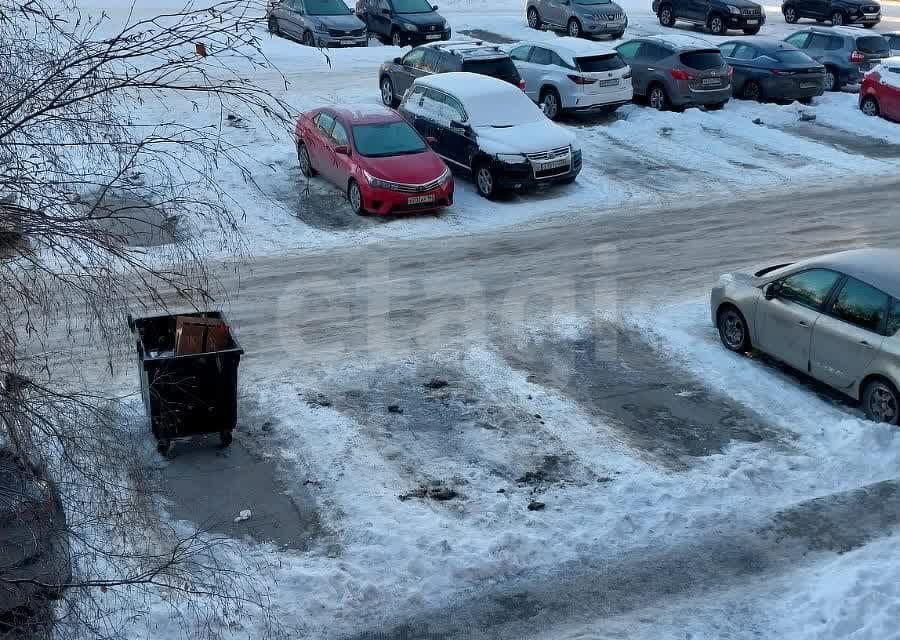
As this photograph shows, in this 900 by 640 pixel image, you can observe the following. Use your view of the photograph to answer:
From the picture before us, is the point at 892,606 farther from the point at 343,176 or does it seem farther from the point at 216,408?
the point at 343,176

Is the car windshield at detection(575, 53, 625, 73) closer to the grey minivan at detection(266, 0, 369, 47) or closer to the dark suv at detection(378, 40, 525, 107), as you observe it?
the dark suv at detection(378, 40, 525, 107)

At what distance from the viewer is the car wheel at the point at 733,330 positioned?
1252 centimetres

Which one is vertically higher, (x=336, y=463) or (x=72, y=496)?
→ (x=72, y=496)

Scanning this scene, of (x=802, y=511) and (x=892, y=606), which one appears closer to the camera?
(x=892, y=606)

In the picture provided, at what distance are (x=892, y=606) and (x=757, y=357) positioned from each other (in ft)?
17.5

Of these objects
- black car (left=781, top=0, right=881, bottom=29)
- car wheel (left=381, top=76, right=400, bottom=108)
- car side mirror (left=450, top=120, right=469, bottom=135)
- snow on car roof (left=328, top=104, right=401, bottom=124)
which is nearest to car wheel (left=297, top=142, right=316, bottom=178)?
snow on car roof (left=328, top=104, right=401, bottom=124)

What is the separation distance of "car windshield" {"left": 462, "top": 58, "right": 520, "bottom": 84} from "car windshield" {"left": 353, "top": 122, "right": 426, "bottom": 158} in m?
4.41

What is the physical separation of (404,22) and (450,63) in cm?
925

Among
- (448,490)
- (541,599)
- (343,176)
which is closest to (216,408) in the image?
(448,490)

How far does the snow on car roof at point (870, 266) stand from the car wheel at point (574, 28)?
22.8m

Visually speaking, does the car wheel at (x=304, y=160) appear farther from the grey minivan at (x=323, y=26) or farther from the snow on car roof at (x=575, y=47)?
the grey minivan at (x=323, y=26)

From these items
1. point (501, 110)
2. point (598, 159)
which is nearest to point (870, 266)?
point (501, 110)

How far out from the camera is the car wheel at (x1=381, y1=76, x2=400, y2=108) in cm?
2402

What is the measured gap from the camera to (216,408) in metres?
9.91
